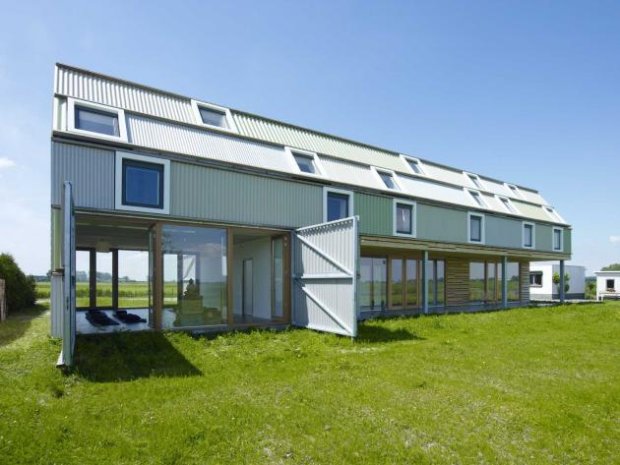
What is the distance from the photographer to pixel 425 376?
6793 millimetres

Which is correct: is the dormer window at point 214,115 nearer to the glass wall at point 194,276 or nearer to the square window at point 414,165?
the glass wall at point 194,276

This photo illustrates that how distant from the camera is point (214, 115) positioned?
14.0 m

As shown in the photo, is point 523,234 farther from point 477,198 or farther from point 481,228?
point 481,228

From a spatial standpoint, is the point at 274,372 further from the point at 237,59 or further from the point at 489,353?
the point at 237,59

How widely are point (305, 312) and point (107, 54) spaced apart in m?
8.27

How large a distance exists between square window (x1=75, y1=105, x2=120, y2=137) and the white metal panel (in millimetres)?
3499

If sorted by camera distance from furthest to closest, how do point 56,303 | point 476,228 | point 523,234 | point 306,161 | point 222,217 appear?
point 523,234 → point 476,228 → point 306,161 → point 222,217 → point 56,303

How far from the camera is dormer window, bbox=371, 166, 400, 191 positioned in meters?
16.4

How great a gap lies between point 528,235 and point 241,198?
17.5 metres

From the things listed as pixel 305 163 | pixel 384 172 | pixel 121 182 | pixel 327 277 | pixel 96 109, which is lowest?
pixel 327 277

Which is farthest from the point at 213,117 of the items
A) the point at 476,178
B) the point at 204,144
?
the point at 476,178

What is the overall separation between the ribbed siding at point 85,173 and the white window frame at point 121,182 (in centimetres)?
11

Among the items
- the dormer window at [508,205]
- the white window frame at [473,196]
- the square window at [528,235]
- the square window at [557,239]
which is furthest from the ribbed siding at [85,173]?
the square window at [557,239]

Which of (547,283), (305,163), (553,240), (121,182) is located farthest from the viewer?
(547,283)
